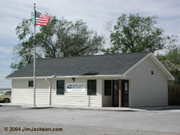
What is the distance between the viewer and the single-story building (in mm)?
21609

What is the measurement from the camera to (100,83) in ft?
70.5

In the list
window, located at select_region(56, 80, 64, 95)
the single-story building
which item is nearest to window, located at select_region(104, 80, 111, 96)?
the single-story building

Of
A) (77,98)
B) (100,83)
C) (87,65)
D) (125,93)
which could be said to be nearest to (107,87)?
(100,83)

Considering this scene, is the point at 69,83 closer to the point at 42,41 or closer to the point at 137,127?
the point at 137,127

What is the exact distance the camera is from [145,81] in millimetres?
23000

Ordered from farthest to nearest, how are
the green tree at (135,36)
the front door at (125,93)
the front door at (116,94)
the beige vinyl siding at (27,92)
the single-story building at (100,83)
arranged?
the green tree at (135,36)
the beige vinyl siding at (27,92)
the front door at (116,94)
the front door at (125,93)
the single-story building at (100,83)

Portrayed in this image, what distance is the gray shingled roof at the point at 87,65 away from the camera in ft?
71.2

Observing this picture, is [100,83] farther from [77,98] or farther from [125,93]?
[77,98]

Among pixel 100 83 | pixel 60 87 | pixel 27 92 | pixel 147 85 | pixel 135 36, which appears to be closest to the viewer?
pixel 100 83

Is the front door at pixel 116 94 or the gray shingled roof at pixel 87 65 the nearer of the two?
the gray shingled roof at pixel 87 65

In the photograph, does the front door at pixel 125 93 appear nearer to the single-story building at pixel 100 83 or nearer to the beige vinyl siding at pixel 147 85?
the single-story building at pixel 100 83

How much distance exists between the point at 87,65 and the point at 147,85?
4977 mm

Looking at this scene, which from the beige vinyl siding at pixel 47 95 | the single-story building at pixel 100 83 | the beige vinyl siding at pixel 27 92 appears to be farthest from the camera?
the beige vinyl siding at pixel 27 92

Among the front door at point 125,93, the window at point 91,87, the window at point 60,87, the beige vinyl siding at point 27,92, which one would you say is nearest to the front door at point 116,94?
the front door at point 125,93
